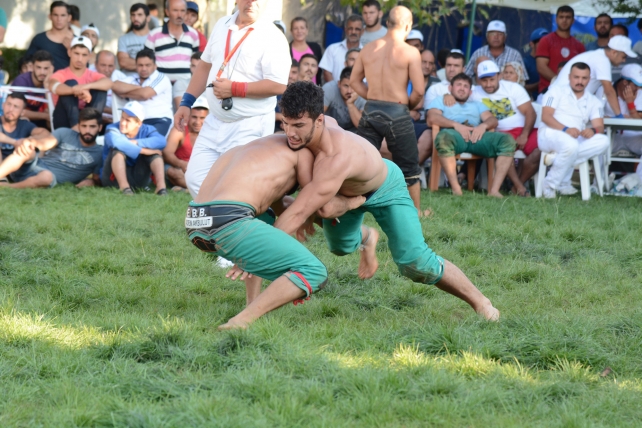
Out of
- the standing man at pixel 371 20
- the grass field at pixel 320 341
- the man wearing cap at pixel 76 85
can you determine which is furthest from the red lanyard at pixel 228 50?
the standing man at pixel 371 20

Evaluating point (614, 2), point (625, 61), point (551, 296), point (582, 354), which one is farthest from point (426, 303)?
point (614, 2)

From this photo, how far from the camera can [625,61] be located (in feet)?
37.3

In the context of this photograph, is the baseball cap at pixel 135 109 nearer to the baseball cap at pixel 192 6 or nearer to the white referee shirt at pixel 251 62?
the baseball cap at pixel 192 6

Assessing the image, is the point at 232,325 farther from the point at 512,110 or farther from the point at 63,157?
the point at 512,110

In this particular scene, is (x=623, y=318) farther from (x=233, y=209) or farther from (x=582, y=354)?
(x=233, y=209)

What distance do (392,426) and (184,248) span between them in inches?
147

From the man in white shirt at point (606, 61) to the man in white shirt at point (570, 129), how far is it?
0.30 meters

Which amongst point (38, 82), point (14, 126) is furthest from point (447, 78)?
point (14, 126)

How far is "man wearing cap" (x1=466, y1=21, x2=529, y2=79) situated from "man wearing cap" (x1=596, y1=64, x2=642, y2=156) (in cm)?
131

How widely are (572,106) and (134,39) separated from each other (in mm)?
5775

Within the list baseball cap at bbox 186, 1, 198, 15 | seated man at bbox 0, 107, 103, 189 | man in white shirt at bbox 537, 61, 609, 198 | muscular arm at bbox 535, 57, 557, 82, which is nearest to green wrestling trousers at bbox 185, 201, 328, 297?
seated man at bbox 0, 107, 103, 189

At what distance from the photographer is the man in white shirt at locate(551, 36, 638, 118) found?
10.5 meters

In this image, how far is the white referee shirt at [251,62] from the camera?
5656 millimetres

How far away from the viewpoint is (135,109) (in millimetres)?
9844
